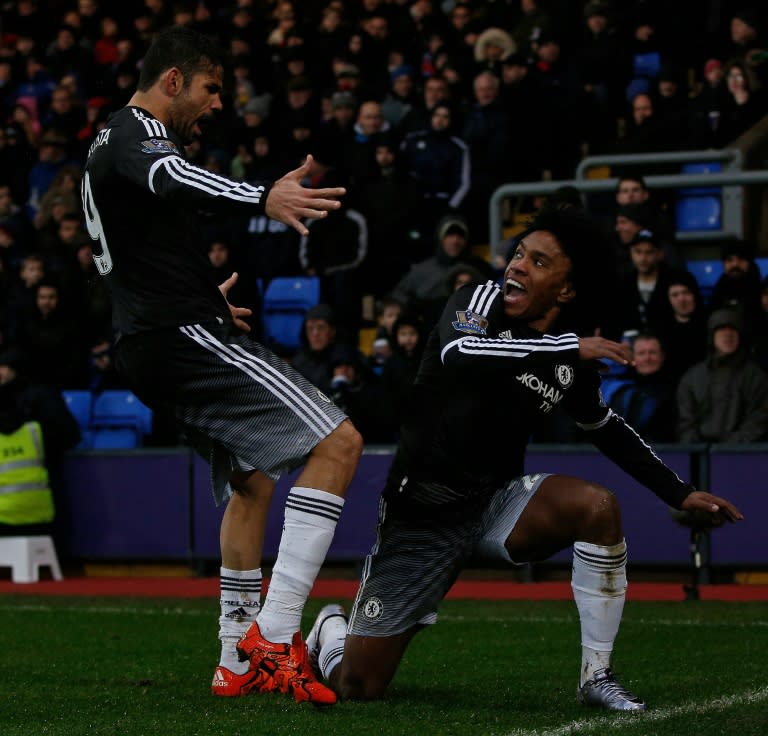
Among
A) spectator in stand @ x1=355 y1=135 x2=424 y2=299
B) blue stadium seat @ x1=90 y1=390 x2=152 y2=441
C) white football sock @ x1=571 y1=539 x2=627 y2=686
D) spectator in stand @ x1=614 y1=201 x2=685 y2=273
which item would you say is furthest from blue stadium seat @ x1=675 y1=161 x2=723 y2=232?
white football sock @ x1=571 y1=539 x2=627 y2=686

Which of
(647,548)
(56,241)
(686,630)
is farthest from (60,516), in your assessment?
(686,630)

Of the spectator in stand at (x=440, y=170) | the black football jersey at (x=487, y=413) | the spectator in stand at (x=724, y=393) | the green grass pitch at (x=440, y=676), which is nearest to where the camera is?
the green grass pitch at (x=440, y=676)

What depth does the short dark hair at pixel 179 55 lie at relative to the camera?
568 cm

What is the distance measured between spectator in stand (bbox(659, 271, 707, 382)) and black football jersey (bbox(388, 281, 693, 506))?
5.75 meters

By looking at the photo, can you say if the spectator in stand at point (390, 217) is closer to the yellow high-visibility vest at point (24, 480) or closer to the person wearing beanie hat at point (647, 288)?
the person wearing beanie hat at point (647, 288)

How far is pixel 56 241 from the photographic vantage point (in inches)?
614

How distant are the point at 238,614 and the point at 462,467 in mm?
999

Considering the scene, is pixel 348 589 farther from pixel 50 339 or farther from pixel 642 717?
pixel 642 717

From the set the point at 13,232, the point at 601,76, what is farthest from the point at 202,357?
the point at 13,232

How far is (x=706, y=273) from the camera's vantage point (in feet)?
42.0

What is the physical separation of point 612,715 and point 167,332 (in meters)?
1.99

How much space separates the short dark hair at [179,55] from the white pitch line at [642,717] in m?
2.55

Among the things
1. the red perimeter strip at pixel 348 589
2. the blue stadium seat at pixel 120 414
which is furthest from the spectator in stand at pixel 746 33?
the blue stadium seat at pixel 120 414

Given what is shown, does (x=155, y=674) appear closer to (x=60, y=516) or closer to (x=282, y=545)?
(x=282, y=545)
